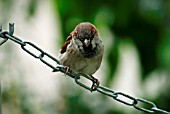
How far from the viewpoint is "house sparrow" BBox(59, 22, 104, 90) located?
263 centimetres

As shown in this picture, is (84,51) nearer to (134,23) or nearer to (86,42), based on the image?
(86,42)

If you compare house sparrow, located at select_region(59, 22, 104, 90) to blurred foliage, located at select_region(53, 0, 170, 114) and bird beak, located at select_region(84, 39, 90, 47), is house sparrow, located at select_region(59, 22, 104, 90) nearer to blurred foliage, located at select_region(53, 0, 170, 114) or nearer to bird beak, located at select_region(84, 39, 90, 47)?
bird beak, located at select_region(84, 39, 90, 47)

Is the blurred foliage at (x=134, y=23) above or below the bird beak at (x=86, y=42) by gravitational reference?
above

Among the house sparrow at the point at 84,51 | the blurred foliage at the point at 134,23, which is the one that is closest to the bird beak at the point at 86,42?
the house sparrow at the point at 84,51

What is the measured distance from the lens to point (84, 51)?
2695 millimetres

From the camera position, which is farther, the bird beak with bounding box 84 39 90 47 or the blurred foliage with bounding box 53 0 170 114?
the blurred foliage with bounding box 53 0 170 114

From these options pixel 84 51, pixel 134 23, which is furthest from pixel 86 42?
pixel 134 23

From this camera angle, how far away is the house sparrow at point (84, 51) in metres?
2.63

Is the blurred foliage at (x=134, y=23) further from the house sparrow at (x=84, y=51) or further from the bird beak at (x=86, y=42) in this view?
the bird beak at (x=86, y=42)

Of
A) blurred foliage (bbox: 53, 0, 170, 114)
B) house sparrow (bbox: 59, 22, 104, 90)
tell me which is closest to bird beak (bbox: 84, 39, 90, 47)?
house sparrow (bbox: 59, 22, 104, 90)

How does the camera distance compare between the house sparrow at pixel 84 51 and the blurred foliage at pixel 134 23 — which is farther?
the blurred foliage at pixel 134 23

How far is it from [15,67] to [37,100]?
0.81 feet

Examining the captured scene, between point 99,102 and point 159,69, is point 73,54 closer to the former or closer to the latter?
point 159,69

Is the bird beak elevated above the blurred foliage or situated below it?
below
